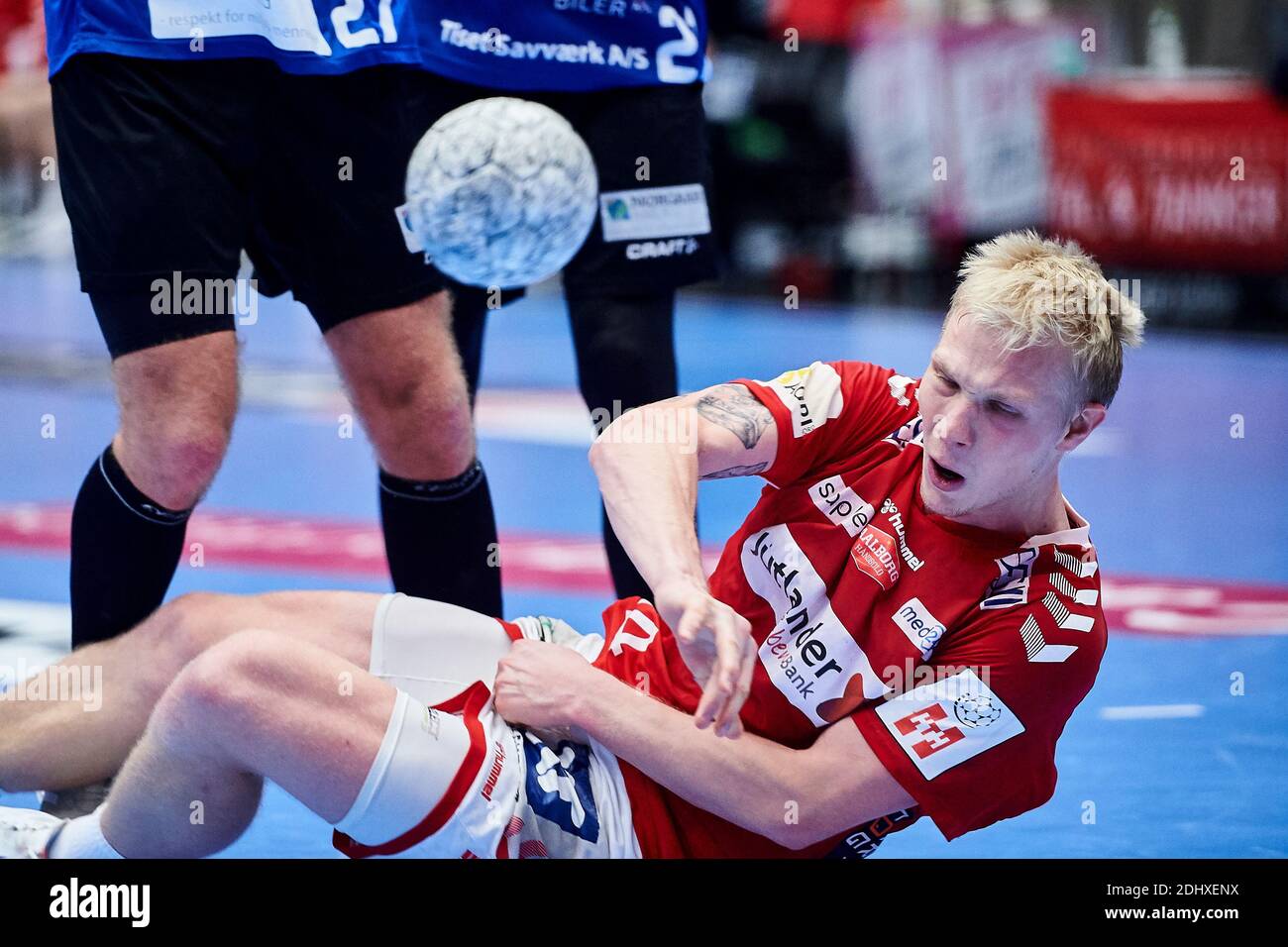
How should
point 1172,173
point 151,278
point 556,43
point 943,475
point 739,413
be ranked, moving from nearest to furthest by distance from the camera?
point 943,475
point 739,413
point 151,278
point 556,43
point 1172,173

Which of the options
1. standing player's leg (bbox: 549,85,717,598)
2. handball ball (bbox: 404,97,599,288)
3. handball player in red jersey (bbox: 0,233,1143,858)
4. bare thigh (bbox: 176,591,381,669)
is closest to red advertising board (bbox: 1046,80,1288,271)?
standing player's leg (bbox: 549,85,717,598)

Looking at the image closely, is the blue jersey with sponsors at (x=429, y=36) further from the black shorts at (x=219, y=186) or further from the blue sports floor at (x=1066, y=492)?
the blue sports floor at (x=1066, y=492)

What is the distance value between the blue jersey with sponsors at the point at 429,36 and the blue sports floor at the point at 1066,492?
1.51m

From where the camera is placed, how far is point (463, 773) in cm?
251

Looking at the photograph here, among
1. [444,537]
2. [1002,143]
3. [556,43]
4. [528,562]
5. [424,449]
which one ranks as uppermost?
[556,43]

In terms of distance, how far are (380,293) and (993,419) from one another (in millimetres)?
1494

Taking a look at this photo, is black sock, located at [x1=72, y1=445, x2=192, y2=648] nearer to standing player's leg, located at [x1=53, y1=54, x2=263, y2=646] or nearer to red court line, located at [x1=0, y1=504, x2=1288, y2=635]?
standing player's leg, located at [x1=53, y1=54, x2=263, y2=646]

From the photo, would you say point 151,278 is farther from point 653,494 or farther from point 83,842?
point 653,494

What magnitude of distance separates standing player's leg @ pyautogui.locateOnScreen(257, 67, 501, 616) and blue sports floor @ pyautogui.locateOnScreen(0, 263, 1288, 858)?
0.69 m

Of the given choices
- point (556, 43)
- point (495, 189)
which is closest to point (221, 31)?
point (495, 189)

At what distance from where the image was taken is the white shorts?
8.11 ft

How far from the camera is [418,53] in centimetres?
361

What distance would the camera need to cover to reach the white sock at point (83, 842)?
2.63m

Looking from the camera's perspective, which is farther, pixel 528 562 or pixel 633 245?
pixel 528 562
